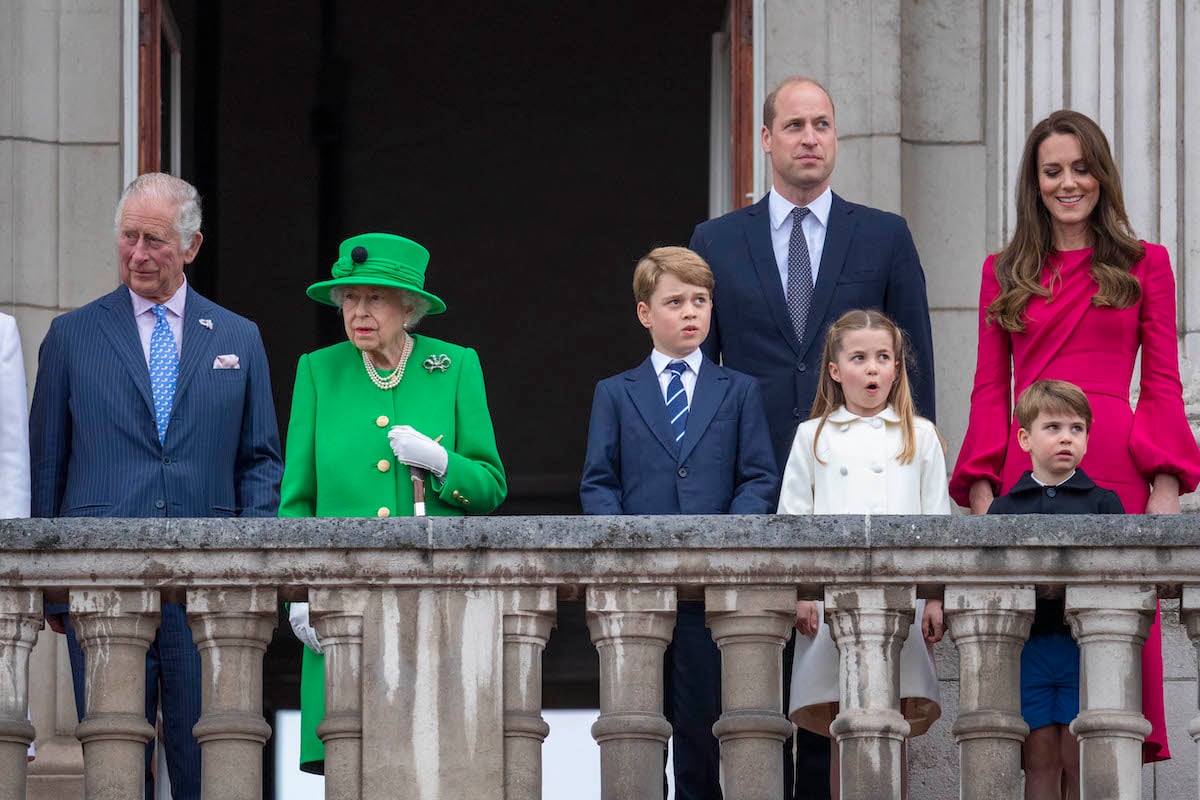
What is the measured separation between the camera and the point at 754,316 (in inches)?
271

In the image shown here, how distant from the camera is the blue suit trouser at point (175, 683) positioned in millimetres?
6012

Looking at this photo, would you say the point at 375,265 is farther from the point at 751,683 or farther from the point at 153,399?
the point at 751,683

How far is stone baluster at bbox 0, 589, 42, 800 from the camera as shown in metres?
5.62

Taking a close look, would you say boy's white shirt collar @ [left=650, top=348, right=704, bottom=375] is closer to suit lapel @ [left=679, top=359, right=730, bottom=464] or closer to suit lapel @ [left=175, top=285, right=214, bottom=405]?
suit lapel @ [left=679, top=359, right=730, bottom=464]

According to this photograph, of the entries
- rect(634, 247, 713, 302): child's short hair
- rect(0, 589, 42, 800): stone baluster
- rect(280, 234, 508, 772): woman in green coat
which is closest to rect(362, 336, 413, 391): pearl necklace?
rect(280, 234, 508, 772): woman in green coat

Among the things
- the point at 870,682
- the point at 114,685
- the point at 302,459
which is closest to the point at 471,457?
the point at 302,459

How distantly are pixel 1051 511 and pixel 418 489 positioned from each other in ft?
5.04

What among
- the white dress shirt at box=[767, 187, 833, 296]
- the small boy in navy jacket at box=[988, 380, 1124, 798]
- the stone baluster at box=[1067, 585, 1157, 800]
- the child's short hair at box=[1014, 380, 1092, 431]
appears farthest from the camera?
the white dress shirt at box=[767, 187, 833, 296]

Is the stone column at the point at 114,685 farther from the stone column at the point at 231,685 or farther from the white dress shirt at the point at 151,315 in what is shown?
the white dress shirt at the point at 151,315

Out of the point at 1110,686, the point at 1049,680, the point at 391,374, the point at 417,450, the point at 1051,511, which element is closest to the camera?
the point at 1110,686

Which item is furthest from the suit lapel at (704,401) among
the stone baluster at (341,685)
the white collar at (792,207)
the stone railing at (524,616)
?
the stone baluster at (341,685)

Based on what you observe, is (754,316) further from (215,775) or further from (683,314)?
(215,775)

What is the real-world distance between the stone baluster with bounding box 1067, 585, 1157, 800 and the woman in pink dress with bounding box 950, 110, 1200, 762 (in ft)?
2.82

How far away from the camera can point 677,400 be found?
6582mm
